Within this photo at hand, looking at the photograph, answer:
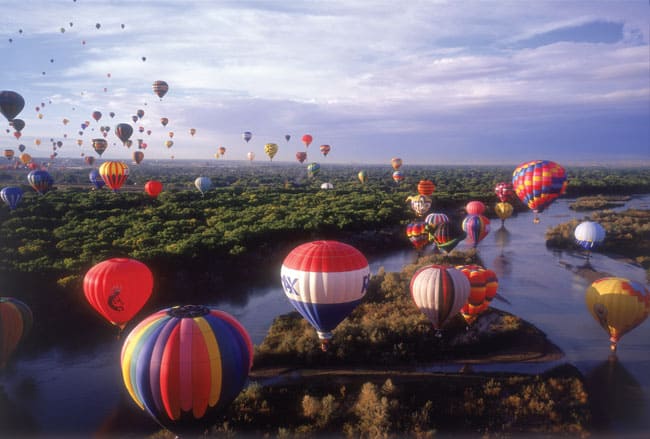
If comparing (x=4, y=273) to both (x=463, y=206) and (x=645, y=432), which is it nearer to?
(x=645, y=432)

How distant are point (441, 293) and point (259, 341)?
23.6 feet

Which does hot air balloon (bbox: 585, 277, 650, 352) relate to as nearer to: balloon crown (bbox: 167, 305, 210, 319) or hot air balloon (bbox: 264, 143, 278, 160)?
balloon crown (bbox: 167, 305, 210, 319)

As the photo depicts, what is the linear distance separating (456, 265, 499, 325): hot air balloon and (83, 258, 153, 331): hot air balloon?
1102 cm

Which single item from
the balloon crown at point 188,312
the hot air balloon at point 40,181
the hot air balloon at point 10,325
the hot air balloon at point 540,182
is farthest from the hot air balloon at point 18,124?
the hot air balloon at point 540,182

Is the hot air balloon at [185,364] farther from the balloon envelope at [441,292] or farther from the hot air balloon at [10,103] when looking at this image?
the hot air balloon at [10,103]

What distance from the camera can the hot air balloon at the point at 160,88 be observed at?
1483 inches

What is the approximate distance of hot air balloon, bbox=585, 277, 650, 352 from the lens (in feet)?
44.6

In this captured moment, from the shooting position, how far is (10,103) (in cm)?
2623

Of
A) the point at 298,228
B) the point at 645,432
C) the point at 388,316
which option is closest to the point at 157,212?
the point at 298,228

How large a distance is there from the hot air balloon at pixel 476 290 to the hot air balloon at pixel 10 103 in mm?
28312

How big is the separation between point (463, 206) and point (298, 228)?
28.8 m

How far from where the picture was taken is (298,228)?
3030 centimetres

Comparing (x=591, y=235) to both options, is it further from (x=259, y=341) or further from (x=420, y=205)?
(x=259, y=341)

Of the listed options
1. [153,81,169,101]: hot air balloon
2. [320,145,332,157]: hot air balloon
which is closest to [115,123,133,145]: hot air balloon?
[153,81,169,101]: hot air balloon
